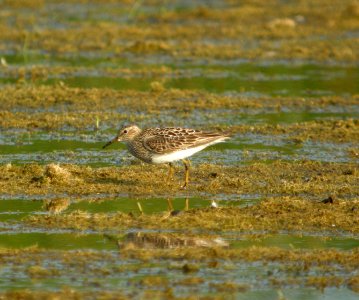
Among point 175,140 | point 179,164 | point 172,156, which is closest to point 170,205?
point 172,156

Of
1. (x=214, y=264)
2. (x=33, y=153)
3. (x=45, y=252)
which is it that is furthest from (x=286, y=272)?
(x=33, y=153)

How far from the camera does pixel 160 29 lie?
28.0m

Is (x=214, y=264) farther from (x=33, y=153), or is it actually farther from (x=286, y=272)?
(x=33, y=153)

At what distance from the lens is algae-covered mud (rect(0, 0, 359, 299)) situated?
9.50 m

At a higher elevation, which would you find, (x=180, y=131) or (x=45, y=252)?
(x=180, y=131)

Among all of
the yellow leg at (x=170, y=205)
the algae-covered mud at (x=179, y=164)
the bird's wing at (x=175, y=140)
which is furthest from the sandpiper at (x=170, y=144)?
the yellow leg at (x=170, y=205)

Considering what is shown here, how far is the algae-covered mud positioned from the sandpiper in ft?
1.05

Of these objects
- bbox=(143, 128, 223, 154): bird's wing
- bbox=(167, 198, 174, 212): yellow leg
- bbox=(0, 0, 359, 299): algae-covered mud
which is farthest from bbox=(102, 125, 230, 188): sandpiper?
bbox=(167, 198, 174, 212): yellow leg

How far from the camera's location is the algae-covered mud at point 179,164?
31.2 feet

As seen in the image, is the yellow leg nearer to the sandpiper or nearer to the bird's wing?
the sandpiper

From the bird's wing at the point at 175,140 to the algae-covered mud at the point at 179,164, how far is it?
0.46 metres

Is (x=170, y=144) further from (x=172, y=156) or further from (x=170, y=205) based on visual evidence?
(x=170, y=205)

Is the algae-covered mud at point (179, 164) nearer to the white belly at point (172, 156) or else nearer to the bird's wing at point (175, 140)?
the white belly at point (172, 156)

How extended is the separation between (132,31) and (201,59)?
4.00 m
